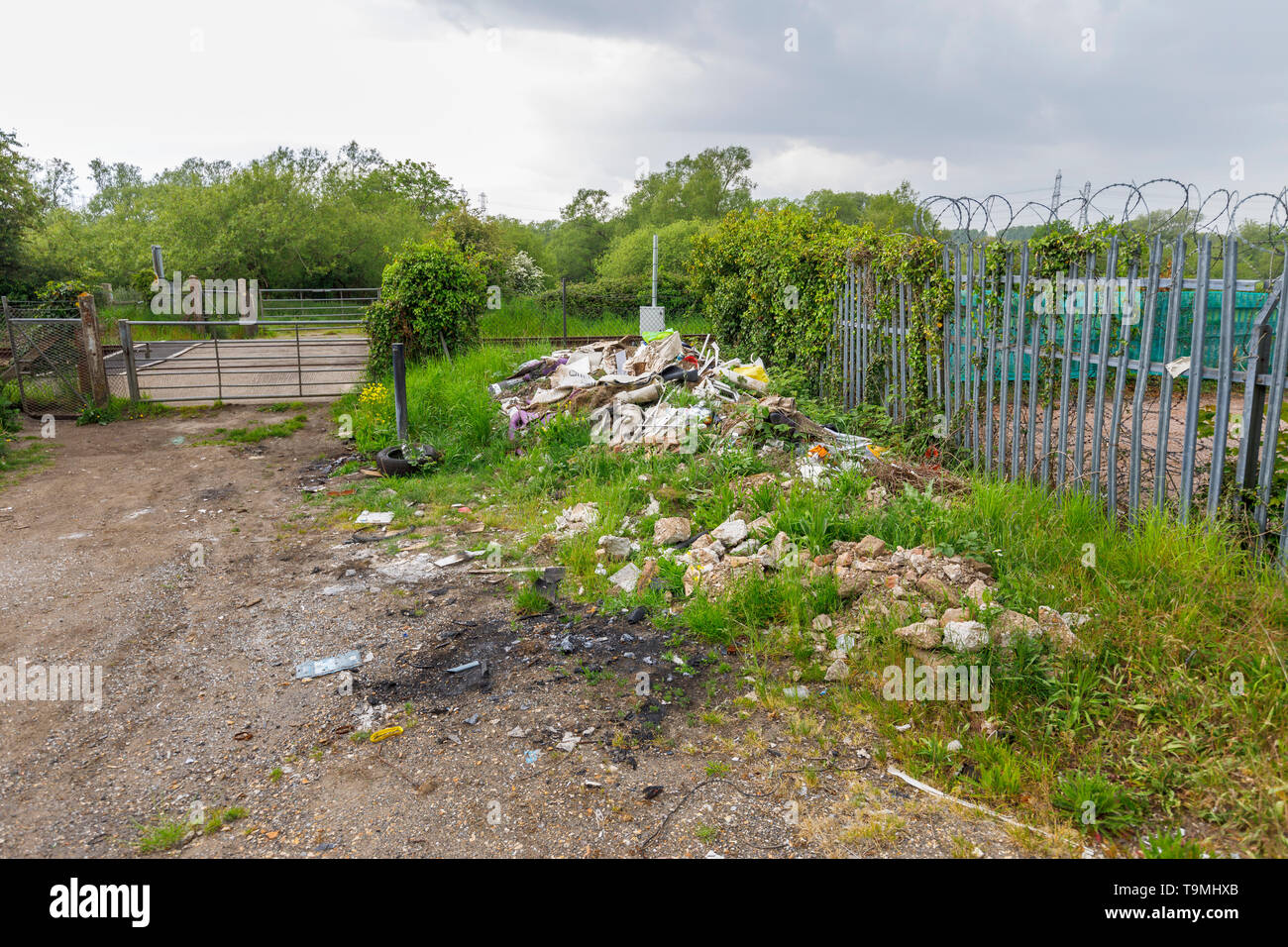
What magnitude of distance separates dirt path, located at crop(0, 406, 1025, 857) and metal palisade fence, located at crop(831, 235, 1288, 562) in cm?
265

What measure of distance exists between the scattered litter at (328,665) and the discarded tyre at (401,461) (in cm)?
433

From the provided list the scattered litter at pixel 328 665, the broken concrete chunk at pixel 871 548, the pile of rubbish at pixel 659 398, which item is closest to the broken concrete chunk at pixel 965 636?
the broken concrete chunk at pixel 871 548

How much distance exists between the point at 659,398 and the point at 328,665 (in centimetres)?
557

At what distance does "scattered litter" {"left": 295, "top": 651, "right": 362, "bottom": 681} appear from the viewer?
15.0 ft

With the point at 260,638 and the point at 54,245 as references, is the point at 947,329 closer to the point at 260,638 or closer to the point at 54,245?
the point at 260,638

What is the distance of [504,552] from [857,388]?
4.84 metres

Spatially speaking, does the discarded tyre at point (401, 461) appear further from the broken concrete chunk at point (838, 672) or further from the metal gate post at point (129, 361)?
the metal gate post at point (129, 361)

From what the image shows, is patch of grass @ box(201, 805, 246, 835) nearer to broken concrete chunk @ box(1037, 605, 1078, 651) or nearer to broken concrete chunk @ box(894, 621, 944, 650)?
broken concrete chunk @ box(894, 621, 944, 650)

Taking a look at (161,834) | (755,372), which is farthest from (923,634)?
(755,372)

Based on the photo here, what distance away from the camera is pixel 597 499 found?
6.89 m

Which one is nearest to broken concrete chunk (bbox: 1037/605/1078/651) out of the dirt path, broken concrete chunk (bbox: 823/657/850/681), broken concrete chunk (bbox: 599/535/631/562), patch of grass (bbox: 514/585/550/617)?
broken concrete chunk (bbox: 823/657/850/681)

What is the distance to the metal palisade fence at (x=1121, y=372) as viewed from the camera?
13.8 feet

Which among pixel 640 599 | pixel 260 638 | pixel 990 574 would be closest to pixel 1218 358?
pixel 990 574
